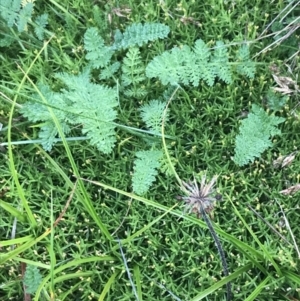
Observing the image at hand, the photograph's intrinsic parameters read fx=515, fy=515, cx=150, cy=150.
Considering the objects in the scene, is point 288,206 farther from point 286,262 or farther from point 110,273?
point 110,273

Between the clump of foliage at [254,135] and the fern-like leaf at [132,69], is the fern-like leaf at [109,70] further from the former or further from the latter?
the clump of foliage at [254,135]

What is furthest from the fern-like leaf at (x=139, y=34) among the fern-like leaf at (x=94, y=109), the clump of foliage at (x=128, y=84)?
the fern-like leaf at (x=94, y=109)

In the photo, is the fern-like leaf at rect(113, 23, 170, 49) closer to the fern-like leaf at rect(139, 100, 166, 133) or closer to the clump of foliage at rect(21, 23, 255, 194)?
the clump of foliage at rect(21, 23, 255, 194)

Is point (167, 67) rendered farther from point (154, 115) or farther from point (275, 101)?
point (275, 101)

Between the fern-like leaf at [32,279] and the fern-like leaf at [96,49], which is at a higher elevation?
the fern-like leaf at [96,49]

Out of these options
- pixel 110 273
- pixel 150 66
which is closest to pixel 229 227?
pixel 110 273

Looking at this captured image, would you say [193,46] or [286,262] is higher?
[193,46]

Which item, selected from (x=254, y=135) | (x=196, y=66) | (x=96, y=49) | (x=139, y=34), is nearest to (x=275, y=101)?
(x=254, y=135)
